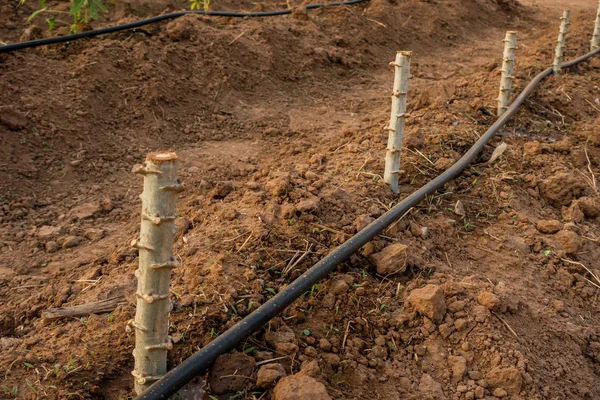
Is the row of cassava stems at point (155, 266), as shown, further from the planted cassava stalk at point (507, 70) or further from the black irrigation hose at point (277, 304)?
the planted cassava stalk at point (507, 70)

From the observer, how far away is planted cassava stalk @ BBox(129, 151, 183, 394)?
6.55 feet

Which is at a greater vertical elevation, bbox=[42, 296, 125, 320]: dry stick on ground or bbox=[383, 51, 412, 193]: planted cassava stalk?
bbox=[383, 51, 412, 193]: planted cassava stalk

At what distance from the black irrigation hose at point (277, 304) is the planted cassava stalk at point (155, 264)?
90 millimetres

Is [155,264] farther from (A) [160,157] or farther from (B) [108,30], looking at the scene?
(B) [108,30]

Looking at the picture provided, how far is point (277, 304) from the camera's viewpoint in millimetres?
2586

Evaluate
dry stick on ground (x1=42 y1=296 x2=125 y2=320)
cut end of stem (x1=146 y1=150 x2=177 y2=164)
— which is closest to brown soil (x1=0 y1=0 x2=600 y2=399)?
dry stick on ground (x1=42 y1=296 x2=125 y2=320)

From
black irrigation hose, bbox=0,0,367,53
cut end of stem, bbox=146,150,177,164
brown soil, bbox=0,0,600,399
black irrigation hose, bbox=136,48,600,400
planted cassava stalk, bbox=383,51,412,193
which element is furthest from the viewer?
black irrigation hose, bbox=0,0,367,53

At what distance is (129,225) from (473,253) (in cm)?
211

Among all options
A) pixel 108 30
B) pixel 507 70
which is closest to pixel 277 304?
pixel 507 70

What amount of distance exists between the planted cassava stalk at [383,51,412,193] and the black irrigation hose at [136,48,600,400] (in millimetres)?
209

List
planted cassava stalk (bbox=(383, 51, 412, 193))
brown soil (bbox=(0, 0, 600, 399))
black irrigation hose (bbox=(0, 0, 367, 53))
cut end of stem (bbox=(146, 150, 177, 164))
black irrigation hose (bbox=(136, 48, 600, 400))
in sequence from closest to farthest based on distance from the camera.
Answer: cut end of stem (bbox=(146, 150, 177, 164)) → black irrigation hose (bbox=(136, 48, 600, 400)) → brown soil (bbox=(0, 0, 600, 399)) → planted cassava stalk (bbox=(383, 51, 412, 193)) → black irrigation hose (bbox=(0, 0, 367, 53))

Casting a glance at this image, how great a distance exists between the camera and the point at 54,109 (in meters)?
4.92

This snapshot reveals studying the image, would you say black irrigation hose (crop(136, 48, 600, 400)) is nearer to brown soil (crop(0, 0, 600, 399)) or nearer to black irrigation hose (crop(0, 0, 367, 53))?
brown soil (crop(0, 0, 600, 399))

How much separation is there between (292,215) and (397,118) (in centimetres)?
91
